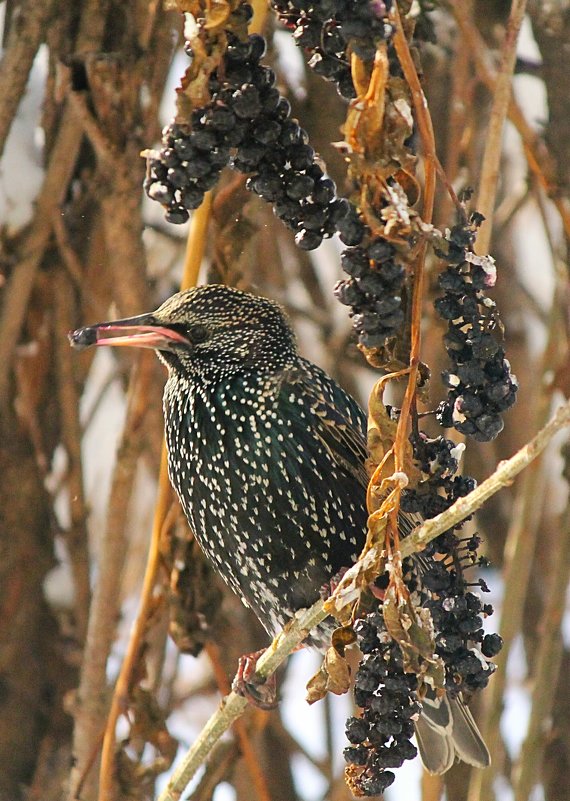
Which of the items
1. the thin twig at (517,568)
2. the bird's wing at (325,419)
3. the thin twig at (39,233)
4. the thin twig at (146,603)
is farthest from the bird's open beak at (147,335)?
the thin twig at (517,568)

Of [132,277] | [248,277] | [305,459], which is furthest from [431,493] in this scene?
[132,277]

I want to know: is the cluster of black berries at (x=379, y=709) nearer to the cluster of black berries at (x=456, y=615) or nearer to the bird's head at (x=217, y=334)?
the cluster of black berries at (x=456, y=615)

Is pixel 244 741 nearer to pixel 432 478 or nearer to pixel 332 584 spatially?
pixel 332 584

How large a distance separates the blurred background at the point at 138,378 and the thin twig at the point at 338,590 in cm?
70

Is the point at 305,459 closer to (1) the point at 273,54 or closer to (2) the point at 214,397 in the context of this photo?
(2) the point at 214,397

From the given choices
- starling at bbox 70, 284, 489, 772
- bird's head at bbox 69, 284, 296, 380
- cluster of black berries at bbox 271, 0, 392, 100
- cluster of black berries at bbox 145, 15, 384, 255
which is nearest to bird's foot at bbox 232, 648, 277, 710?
starling at bbox 70, 284, 489, 772

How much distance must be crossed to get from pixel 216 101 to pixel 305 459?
3.25 feet

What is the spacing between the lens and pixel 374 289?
58.8 inches

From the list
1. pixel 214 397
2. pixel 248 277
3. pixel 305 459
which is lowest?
pixel 305 459

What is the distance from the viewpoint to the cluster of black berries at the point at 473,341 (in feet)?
5.02

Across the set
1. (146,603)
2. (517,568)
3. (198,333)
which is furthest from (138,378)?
(517,568)

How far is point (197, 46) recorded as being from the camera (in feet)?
5.23

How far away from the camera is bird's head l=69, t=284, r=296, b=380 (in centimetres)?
252

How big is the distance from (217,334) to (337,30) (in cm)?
108
